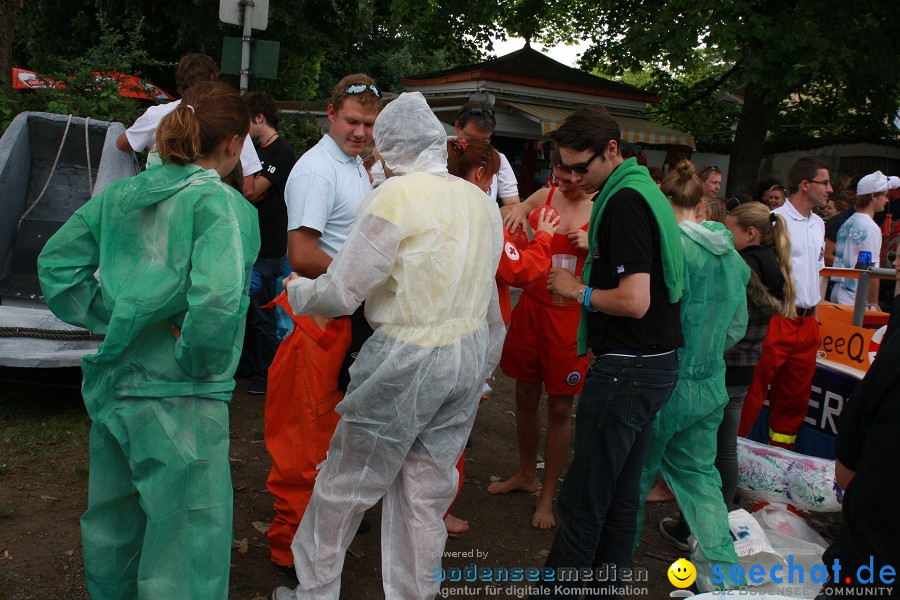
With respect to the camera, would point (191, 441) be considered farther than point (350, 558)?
No

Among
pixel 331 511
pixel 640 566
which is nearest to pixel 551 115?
pixel 640 566

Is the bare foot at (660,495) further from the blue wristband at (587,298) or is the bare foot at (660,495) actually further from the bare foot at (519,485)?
the blue wristband at (587,298)

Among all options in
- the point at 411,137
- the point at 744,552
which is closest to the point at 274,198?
the point at 411,137

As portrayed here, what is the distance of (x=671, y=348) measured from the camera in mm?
2986

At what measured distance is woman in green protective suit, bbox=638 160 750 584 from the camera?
335cm

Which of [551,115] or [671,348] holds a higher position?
[551,115]

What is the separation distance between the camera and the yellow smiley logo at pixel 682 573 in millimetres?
3500

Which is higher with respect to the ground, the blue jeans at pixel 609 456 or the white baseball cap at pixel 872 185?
the white baseball cap at pixel 872 185

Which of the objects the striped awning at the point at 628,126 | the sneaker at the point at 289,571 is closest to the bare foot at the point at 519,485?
the sneaker at the point at 289,571

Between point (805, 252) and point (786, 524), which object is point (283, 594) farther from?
point (805, 252)

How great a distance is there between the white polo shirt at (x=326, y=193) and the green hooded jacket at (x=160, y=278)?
2.70 ft

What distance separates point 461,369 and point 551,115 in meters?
11.8

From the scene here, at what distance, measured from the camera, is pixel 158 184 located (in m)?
2.32

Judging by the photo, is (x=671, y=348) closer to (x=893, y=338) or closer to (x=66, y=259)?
(x=893, y=338)
